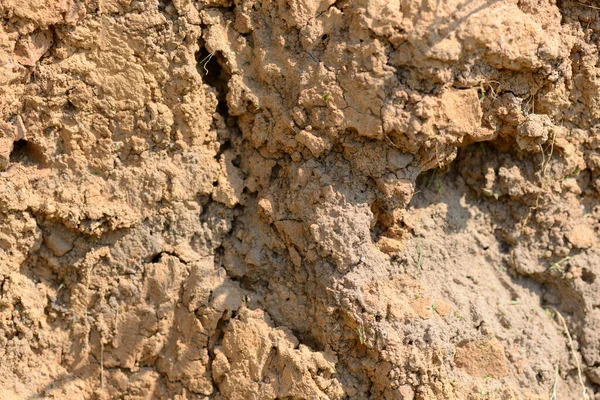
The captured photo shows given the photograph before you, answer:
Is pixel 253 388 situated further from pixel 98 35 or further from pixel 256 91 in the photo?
pixel 98 35

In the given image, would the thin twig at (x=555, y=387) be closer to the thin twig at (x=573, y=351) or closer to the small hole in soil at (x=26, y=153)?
the thin twig at (x=573, y=351)

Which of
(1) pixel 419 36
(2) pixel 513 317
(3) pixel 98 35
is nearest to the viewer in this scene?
(1) pixel 419 36

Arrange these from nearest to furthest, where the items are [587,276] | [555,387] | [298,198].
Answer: [298,198] → [555,387] → [587,276]

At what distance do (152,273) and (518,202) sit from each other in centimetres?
176

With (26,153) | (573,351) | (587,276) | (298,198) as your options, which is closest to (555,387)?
(573,351)

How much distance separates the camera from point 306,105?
121 inches

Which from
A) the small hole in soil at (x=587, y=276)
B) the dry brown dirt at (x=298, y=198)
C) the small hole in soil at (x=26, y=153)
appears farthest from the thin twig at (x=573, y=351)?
the small hole in soil at (x=26, y=153)

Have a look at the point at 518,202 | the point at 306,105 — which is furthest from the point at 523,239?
the point at 306,105

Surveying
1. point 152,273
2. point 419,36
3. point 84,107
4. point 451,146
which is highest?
point 419,36

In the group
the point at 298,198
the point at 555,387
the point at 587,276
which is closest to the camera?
the point at 298,198

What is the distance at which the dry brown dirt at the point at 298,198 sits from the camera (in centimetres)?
302

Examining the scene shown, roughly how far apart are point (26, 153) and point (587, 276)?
8.81 ft

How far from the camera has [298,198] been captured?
3.14m

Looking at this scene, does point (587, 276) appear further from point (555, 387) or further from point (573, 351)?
point (555, 387)
